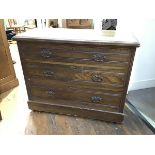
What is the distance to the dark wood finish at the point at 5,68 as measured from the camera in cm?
236

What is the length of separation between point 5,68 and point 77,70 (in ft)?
4.16

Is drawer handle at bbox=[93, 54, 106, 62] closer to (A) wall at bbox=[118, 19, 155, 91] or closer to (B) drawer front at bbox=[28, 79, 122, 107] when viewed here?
(B) drawer front at bbox=[28, 79, 122, 107]

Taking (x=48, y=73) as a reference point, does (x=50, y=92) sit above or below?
below

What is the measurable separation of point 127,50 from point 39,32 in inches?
35.3

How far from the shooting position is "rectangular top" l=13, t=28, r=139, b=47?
60.1 inches

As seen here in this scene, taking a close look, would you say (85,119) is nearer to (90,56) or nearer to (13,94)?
(90,56)

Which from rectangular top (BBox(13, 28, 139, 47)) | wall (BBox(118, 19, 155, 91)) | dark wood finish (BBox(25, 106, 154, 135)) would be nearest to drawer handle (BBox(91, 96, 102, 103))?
dark wood finish (BBox(25, 106, 154, 135))

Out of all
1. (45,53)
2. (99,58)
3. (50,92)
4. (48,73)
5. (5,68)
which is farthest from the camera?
(5,68)

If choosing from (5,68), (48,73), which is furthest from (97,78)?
(5,68)

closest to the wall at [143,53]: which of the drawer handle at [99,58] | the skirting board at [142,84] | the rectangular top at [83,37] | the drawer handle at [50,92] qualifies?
the skirting board at [142,84]

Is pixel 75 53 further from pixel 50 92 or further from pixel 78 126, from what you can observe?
pixel 78 126

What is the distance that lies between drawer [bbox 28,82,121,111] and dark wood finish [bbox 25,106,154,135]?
0.64 ft

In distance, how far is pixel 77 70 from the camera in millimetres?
1747

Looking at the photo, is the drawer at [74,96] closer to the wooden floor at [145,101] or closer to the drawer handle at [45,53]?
the drawer handle at [45,53]
